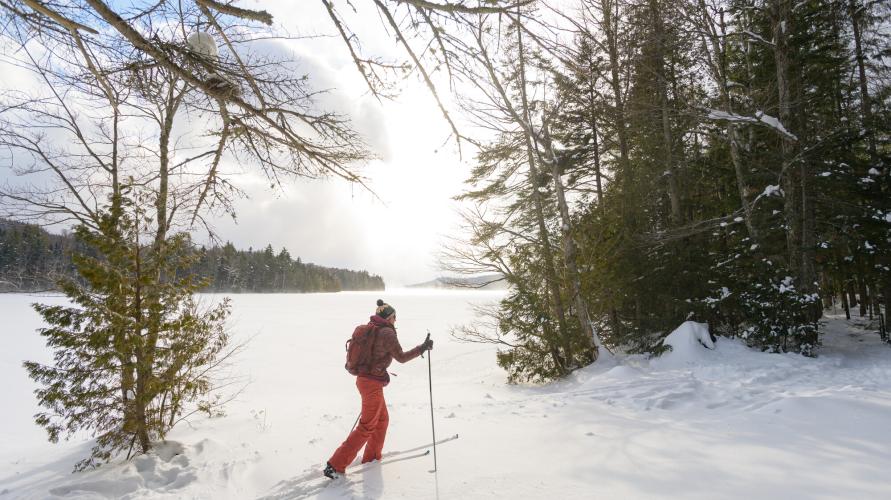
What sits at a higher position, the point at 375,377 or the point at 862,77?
the point at 862,77

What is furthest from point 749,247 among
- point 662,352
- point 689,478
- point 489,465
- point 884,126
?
point 489,465

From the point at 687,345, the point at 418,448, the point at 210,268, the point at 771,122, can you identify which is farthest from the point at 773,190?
the point at 210,268

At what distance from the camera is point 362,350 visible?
401 cm

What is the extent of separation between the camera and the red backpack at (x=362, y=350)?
3988mm

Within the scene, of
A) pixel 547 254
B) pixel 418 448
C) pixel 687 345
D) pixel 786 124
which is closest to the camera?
pixel 418 448

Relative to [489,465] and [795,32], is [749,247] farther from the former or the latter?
[489,465]

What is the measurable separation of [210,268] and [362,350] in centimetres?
489

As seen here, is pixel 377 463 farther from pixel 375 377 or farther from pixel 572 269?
pixel 572 269

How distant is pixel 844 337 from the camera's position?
11.7 metres

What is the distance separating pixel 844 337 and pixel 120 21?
16870 mm

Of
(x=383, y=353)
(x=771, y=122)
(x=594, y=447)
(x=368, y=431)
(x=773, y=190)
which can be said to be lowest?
(x=594, y=447)

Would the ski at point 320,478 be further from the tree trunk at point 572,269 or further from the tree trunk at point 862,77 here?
the tree trunk at point 862,77

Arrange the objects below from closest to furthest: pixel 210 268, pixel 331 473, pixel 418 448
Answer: pixel 331 473
pixel 418 448
pixel 210 268

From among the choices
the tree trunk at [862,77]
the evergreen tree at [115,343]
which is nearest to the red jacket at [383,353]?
the evergreen tree at [115,343]
